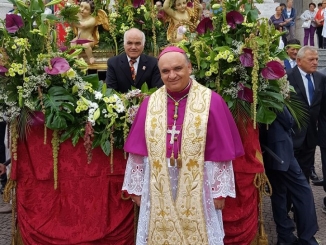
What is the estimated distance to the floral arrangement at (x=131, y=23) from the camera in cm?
795

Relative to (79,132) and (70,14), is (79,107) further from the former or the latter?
(70,14)

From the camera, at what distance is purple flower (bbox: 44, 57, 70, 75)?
4.29 meters

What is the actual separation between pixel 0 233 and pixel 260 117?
299 centimetres

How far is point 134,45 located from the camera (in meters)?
5.64

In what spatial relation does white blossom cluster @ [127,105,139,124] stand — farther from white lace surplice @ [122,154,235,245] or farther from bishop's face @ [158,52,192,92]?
bishop's face @ [158,52,192,92]

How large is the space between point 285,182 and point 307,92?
1.41 meters

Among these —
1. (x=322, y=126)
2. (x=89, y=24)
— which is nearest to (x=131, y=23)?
(x=89, y=24)

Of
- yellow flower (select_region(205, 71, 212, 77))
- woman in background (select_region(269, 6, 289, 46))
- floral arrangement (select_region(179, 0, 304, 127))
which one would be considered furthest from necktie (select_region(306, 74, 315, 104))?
woman in background (select_region(269, 6, 289, 46))

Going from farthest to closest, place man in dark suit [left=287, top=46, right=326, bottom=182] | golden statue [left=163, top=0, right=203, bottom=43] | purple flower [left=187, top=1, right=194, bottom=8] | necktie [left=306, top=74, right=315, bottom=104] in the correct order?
purple flower [left=187, top=1, right=194, bottom=8], golden statue [left=163, top=0, right=203, bottom=43], necktie [left=306, top=74, right=315, bottom=104], man in dark suit [left=287, top=46, right=326, bottom=182]

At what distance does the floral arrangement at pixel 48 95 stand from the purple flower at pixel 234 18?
1.04 metres

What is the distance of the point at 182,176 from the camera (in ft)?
12.0

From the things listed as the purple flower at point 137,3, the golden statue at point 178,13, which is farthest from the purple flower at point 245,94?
the purple flower at point 137,3

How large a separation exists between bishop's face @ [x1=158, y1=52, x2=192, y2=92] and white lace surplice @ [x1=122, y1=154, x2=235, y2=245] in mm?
596

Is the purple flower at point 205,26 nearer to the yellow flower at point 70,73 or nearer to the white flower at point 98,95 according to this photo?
the white flower at point 98,95
